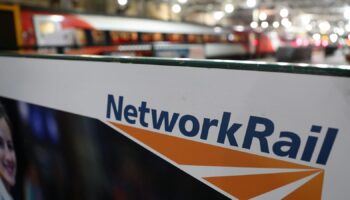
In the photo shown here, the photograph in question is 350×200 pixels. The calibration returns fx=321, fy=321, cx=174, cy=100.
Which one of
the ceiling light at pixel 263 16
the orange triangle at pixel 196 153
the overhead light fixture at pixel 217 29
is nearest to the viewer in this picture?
the orange triangle at pixel 196 153

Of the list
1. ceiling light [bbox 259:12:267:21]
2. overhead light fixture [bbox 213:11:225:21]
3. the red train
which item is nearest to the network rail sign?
the red train

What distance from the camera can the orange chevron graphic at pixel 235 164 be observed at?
3.20ft

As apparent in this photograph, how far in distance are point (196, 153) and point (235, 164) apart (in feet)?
0.50

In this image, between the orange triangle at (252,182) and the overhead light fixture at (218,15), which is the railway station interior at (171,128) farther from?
the overhead light fixture at (218,15)

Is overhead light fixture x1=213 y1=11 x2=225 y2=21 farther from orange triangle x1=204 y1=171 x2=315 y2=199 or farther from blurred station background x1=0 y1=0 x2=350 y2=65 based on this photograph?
orange triangle x1=204 y1=171 x2=315 y2=199

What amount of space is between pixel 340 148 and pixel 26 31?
7830 mm

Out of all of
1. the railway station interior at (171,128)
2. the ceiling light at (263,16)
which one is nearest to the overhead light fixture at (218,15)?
the ceiling light at (263,16)

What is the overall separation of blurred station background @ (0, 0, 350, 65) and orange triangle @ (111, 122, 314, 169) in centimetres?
329

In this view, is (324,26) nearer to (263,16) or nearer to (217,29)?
(217,29)

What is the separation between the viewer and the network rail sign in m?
0.91

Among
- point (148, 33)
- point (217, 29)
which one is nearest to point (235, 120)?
point (148, 33)

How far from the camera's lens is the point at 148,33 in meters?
11.8

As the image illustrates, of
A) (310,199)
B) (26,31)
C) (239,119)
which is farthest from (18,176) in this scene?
(26,31)

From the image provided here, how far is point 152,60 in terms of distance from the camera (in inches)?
49.0
